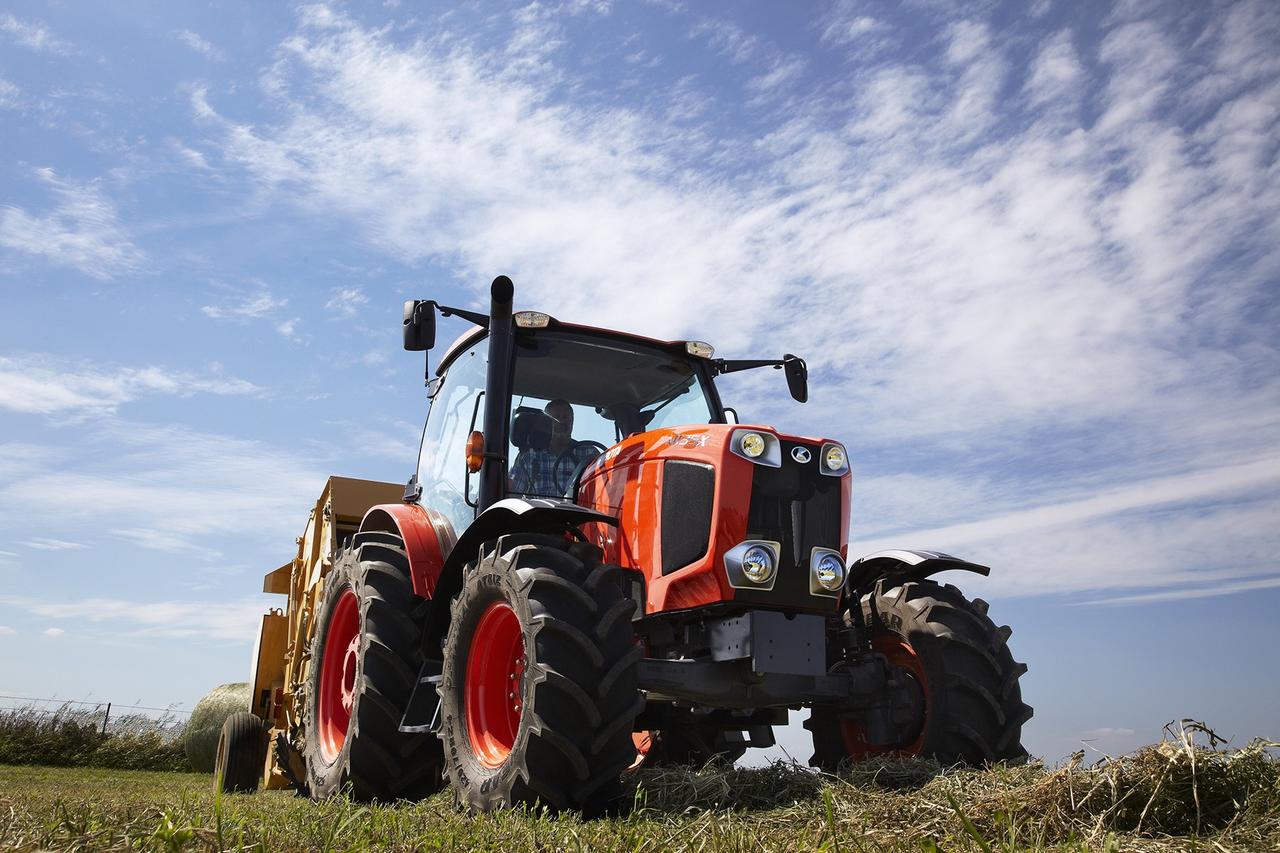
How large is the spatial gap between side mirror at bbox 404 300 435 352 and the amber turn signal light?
22.7 inches

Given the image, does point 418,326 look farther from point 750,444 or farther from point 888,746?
point 888,746

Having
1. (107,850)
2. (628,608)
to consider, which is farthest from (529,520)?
(107,850)

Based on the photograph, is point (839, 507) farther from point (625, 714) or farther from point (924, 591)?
point (625, 714)

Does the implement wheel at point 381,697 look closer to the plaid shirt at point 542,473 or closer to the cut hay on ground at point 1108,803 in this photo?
the plaid shirt at point 542,473

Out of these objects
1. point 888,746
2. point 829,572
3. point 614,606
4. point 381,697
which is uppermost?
point 829,572

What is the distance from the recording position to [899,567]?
232 inches

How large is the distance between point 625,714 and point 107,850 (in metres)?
2.17

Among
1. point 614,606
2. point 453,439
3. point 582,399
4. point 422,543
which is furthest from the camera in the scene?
point 453,439

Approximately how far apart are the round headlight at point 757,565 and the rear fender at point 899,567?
1035 mm

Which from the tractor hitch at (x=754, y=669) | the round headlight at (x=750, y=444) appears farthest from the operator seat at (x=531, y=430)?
the tractor hitch at (x=754, y=669)

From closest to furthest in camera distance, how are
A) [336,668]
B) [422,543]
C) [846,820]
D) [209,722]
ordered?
[846,820] → [422,543] → [336,668] → [209,722]

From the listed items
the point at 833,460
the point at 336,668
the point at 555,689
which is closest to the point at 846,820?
the point at 555,689

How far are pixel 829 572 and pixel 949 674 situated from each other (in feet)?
2.65

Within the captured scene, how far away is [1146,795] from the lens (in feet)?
11.8
